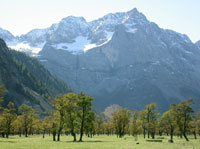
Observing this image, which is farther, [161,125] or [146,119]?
[161,125]

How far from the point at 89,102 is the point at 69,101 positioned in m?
6.74

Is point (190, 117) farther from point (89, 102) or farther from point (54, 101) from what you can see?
point (54, 101)

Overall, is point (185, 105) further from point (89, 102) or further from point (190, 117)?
point (89, 102)

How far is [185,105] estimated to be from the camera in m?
73.1

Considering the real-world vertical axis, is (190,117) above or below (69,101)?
below

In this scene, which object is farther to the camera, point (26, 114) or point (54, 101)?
point (26, 114)

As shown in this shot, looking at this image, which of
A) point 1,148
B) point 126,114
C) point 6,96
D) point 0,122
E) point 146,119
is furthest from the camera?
point 6,96

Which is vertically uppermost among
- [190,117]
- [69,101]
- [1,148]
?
[69,101]

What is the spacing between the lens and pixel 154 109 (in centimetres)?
10675

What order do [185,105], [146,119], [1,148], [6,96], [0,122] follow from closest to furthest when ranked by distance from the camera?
[1,148], [185,105], [0,122], [146,119], [6,96]

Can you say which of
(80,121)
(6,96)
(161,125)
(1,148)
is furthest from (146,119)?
(6,96)

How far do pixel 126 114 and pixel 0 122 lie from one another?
5741cm

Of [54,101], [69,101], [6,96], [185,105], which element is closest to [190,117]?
[185,105]

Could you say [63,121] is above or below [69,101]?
below
